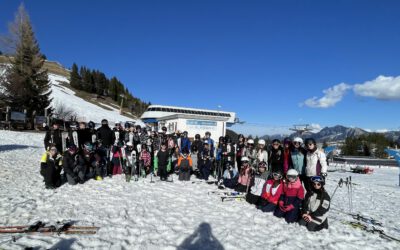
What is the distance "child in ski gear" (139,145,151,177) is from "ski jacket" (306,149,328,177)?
6.79 meters

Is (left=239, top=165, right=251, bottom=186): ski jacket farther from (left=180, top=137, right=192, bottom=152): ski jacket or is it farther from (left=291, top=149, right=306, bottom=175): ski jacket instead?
(left=180, top=137, right=192, bottom=152): ski jacket

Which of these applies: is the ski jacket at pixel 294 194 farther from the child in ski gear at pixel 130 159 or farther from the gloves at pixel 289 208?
the child in ski gear at pixel 130 159

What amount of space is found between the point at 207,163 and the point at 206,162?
0.21 ft

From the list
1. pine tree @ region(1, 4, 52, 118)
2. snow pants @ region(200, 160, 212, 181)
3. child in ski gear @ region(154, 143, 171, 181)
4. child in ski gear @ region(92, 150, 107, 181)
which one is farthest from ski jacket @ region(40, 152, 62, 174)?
pine tree @ region(1, 4, 52, 118)

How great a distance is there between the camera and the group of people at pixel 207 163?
7.36 meters

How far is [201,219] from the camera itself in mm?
6988

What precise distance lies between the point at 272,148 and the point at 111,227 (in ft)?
19.2

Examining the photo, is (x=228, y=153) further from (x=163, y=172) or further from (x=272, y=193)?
(x=272, y=193)

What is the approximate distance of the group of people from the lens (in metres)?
7.36

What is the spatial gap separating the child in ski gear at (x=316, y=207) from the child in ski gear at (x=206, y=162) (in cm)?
579

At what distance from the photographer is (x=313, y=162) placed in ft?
25.0

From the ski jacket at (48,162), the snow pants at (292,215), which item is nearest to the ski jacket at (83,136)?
the ski jacket at (48,162)

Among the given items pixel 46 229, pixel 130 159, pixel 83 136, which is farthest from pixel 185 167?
pixel 46 229

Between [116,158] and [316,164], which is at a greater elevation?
[316,164]
